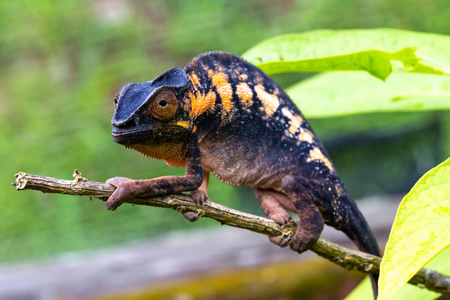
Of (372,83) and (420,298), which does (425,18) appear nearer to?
(372,83)

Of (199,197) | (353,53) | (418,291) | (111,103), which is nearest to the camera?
(353,53)

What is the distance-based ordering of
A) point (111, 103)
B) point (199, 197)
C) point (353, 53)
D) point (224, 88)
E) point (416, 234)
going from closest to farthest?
1. point (416, 234)
2. point (353, 53)
3. point (199, 197)
4. point (224, 88)
5. point (111, 103)

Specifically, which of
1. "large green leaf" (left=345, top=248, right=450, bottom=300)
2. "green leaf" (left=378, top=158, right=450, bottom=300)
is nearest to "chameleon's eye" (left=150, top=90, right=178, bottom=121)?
"green leaf" (left=378, top=158, right=450, bottom=300)

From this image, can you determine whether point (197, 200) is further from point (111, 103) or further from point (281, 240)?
point (111, 103)

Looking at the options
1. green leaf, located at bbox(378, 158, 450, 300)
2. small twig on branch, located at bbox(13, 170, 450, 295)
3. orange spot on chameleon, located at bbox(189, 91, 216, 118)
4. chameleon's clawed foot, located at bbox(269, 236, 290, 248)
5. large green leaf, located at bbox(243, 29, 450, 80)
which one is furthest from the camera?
chameleon's clawed foot, located at bbox(269, 236, 290, 248)

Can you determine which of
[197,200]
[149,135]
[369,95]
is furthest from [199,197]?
[369,95]

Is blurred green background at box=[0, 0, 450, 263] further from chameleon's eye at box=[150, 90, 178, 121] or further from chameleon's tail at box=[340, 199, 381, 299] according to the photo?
chameleon's eye at box=[150, 90, 178, 121]

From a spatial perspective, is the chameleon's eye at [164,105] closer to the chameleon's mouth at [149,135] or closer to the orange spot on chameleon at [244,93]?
the chameleon's mouth at [149,135]

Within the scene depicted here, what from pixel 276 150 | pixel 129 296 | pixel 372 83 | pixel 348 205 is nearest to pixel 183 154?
pixel 276 150
